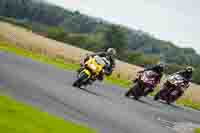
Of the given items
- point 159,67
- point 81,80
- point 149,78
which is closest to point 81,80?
point 81,80

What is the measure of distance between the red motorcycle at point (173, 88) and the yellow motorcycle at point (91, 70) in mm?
6027

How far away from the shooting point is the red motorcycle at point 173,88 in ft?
89.7

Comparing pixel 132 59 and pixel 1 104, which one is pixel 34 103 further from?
pixel 132 59

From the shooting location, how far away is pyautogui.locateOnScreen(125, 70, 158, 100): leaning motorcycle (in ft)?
78.6

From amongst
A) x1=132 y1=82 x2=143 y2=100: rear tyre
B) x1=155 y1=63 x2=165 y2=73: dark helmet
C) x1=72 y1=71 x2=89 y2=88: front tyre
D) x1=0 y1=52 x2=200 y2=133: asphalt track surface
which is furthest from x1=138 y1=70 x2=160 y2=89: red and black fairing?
x1=0 y1=52 x2=200 y2=133: asphalt track surface

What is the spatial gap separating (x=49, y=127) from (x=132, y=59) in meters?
122

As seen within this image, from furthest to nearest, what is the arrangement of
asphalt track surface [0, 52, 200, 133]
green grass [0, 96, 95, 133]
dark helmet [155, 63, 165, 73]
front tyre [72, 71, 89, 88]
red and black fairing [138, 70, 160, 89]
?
dark helmet [155, 63, 165, 73]
red and black fairing [138, 70, 160, 89]
front tyre [72, 71, 89, 88]
asphalt track surface [0, 52, 200, 133]
green grass [0, 96, 95, 133]

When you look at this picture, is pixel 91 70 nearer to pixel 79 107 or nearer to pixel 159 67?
pixel 159 67

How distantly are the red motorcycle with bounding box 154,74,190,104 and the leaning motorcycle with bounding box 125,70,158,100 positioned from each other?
102 inches

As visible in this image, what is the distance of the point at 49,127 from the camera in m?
9.44

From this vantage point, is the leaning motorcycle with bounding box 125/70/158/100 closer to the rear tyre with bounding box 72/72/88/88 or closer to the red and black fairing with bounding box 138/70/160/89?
the red and black fairing with bounding box 138/70/160/89

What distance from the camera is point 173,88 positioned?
27.5 metres

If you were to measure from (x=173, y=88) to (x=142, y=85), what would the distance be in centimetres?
376

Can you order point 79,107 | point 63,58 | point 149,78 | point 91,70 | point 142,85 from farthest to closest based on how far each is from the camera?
point 63,58, point 149,78, point 142,85, point 91,70, point 79,107
